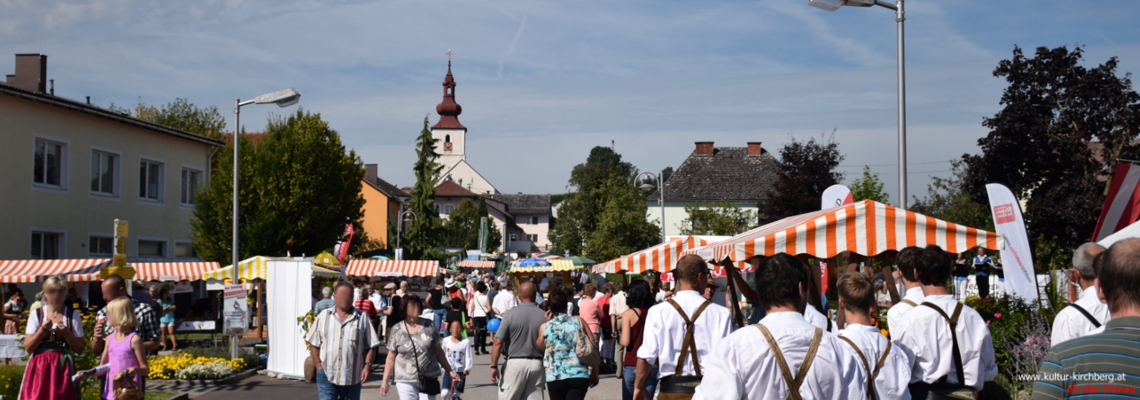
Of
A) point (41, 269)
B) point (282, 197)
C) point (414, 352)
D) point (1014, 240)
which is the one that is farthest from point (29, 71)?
point (1014, 240)

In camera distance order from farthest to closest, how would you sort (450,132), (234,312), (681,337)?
(450,132)
(234,312)
(681,337)

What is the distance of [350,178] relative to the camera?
35750 millimetres

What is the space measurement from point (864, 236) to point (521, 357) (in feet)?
11.0

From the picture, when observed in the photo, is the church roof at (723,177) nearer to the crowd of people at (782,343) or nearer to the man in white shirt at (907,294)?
the crowd of people at (782,343)

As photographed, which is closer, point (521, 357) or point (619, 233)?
point (521, 357)

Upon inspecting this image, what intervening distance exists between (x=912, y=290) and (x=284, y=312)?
12.3 metres

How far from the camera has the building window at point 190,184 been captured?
113ft

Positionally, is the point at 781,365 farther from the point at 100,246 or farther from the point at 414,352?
the point at 100,246

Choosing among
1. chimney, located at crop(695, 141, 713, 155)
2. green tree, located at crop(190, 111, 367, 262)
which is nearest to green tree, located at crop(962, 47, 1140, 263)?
green tree, located at crop(190, 111, 367, 262)

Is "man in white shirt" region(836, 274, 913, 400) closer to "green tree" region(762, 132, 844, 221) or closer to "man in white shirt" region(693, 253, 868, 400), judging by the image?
"man in white shirt" region(693, 253, 868, 400)

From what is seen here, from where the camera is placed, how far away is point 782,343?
3.52 m

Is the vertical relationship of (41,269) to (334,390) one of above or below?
above

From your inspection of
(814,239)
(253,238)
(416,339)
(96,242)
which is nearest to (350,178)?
(253,238)

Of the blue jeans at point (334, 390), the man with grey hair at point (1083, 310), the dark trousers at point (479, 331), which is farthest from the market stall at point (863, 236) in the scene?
the dark trousers at point (479, 331)
